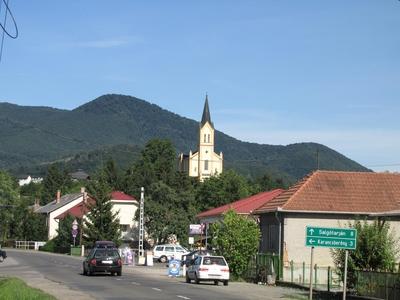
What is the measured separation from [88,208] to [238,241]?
48522mm

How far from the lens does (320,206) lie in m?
47.2

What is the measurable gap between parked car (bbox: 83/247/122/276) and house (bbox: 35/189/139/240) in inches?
1855

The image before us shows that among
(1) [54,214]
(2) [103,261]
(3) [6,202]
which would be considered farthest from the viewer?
(3) [6,202]

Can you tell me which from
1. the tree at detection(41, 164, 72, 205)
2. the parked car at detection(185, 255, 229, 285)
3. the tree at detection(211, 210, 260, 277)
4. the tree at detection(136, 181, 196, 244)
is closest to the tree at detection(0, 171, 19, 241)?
the tree at detection(136, 181, 196, 244)

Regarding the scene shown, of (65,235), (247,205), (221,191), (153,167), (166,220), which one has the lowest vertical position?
(65,235)

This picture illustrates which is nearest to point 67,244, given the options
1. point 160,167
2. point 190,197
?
point 190,197

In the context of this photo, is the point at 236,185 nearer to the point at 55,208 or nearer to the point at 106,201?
the point at 55,208

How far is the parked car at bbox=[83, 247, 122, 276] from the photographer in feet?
138

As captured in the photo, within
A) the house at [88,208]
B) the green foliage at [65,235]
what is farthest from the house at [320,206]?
the green foliage at [65,235]

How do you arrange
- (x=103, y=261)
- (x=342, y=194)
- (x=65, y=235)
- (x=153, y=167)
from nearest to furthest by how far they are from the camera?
(x=103, y=261) → (x=342, y=194) → (x=65, y=235) → (x=153, y=167)

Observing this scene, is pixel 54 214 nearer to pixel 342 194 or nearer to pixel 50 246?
pixel 50 246

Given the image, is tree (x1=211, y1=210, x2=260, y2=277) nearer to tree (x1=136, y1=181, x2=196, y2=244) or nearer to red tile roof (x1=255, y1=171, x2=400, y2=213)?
red tile roof (x1=255, y1=171, x2=400, y2=213)

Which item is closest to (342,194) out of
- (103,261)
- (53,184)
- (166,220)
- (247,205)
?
(103,261)

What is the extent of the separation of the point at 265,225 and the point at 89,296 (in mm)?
25361
